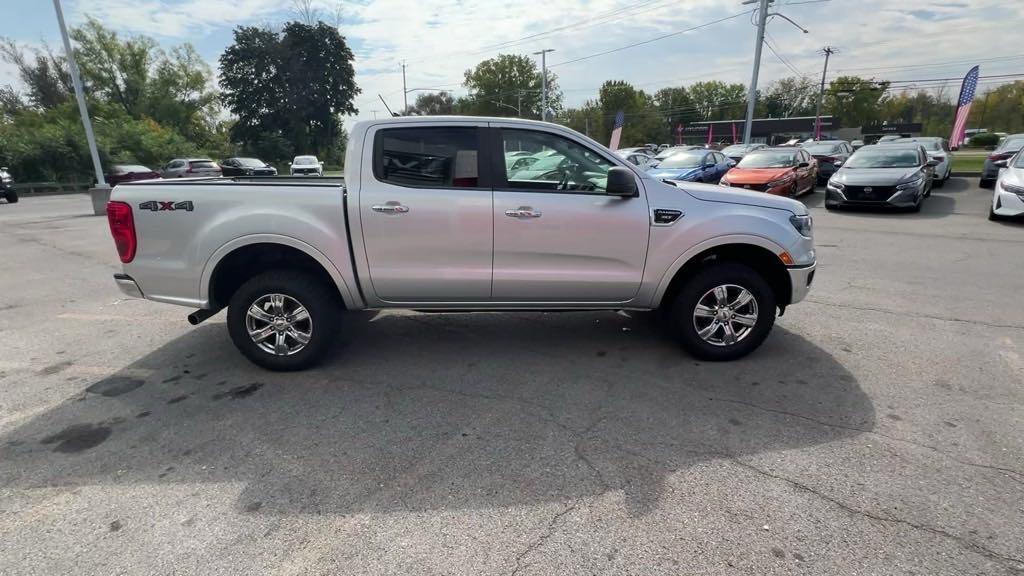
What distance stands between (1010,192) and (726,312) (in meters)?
10.4

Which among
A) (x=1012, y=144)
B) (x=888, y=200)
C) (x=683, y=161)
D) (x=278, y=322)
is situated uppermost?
(x=1012, y=144)

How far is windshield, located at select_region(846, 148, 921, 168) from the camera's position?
42.2ft

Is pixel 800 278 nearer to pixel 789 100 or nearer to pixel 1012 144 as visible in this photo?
pixel 1012 144

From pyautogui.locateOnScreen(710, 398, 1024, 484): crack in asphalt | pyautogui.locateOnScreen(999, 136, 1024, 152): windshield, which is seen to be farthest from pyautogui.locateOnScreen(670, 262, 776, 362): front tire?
pyautogui.locateOnScreen(999, 136, 1024, 152): windshield

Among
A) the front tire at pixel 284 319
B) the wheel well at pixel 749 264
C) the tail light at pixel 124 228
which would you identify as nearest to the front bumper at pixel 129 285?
the tail light at pixel 124 228

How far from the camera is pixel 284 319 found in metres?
4.09

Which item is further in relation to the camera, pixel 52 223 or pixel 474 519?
pixel 52 223

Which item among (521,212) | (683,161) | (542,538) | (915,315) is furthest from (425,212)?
(683,161)

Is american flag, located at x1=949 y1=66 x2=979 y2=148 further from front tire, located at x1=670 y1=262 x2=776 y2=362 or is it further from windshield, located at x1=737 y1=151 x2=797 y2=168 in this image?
front tire, located at x1=670 y1=262 x2=776 y2=362

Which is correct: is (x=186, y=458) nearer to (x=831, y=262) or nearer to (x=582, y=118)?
(x=831, y=262)

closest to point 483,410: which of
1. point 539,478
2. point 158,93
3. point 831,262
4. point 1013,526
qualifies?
point 539,478

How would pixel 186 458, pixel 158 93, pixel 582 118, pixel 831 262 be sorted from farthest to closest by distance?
pixel 582 118 < pixel 158 93 < pixel 831 262 < pixel 186 458

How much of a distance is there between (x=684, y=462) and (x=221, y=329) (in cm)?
459

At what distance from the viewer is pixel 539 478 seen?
9.22 feet
